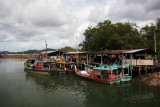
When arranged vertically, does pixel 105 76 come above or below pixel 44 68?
below

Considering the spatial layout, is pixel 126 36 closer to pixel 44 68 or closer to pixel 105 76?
pixel 105 76

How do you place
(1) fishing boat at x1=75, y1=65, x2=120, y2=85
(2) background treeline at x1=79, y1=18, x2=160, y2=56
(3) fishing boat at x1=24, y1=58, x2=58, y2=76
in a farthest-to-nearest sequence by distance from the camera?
1. (2) background treeline at x1=79, y1=18, x2=160, y2=56
2. (3) fishing boat at x1=24, y1=58, x2=58, y2=76
3. (1) fishing boat at x1=75, y1=65, x2=120, y2=85

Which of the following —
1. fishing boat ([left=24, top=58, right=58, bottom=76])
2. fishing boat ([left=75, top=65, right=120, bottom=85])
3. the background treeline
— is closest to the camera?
fishing boat ([left=75, top=65, right=120, bottom=85])

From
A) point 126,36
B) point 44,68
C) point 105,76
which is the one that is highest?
point 126,36

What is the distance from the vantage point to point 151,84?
16.6m

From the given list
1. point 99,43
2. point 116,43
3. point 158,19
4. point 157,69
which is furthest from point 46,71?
point 158,19

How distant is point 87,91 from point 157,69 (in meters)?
14.6

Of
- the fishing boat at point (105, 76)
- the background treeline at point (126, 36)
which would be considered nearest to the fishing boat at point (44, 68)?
the fishing boat at point (105, 76)

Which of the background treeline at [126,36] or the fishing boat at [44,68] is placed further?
the background treeline at [126,36]

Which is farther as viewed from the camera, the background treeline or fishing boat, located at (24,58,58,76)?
the background treeline

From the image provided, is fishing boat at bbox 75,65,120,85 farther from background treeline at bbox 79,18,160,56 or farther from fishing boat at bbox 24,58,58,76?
background treeline at bbox 79,18,160,56

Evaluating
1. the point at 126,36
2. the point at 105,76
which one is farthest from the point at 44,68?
the point at 126,36

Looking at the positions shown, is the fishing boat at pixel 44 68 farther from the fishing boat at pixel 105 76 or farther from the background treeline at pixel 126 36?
the background treeline at pixel 126 36

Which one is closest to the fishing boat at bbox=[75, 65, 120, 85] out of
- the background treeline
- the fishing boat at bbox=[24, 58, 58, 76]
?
the fishing boat at bbox=[24, 58, 58, 76]
